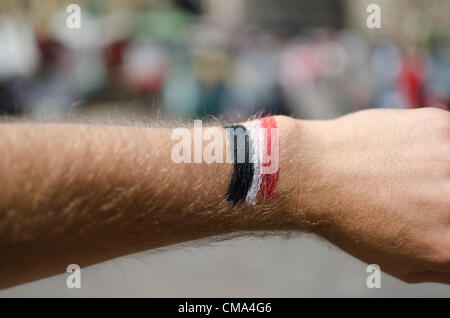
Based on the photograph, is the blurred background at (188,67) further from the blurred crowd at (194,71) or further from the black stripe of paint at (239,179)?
the black stripe of paint at (239,179)

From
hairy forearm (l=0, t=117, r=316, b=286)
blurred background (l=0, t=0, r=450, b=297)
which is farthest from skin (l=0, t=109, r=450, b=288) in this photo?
blurred background (l=0, t=0, r=450, b=297)

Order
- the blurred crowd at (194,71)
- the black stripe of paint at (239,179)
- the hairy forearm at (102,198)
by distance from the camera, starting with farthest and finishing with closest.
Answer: the blurred crowd at (194,71) → the black stripe of paint at (239,179) → the hairy forearm at (102,198)

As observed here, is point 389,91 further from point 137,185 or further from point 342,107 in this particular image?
point 137,185

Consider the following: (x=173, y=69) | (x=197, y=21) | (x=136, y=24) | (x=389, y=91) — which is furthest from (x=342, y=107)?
(x=136, y=24)

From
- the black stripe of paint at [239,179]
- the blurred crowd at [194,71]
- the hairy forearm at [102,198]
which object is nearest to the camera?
the hairy forearm at [102,198]

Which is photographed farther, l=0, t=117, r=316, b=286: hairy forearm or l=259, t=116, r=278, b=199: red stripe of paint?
l=259, t=116, r=278, b=199: red stripe of paint

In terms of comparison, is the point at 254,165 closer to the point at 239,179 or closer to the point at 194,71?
the point at 239,179

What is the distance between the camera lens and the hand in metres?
1.79

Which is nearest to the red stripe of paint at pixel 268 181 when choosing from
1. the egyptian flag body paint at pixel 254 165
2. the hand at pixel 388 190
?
the egyptian flag body paint at pixel 254 165

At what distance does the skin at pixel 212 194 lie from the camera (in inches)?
56.1

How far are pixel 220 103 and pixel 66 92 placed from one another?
3.18 m

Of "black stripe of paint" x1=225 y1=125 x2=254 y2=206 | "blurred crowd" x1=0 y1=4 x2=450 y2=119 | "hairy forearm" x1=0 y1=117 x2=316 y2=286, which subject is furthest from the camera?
"blurred crowd" x1=0 y1=4 x2=450 y2=119

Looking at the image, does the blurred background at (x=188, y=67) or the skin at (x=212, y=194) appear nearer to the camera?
the skin at (x=212, y=194)

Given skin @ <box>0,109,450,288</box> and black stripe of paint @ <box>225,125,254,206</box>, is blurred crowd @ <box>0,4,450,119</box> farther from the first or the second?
black stripe of paint @ <box>225,125,254,206</box>
